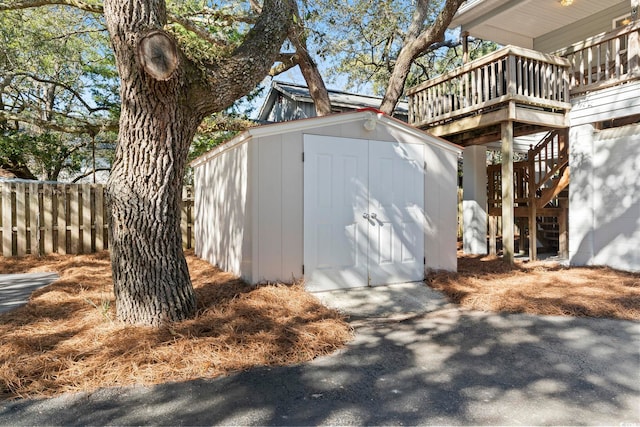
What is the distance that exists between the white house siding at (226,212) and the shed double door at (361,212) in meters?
0.80

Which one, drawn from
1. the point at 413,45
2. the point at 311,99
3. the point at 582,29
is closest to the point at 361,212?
the point at 413,45

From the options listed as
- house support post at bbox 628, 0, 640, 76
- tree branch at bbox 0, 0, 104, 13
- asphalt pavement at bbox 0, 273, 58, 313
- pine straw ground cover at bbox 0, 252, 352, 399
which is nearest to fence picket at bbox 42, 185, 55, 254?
asphalt pavement at bbox 0, 273, 58, 313

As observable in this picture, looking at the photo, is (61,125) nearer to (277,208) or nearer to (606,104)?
(277,208)

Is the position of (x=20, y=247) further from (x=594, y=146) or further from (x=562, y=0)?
(x=562, y=0)

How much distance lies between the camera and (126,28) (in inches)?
128

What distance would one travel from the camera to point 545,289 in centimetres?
523

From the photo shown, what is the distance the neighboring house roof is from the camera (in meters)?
13.3

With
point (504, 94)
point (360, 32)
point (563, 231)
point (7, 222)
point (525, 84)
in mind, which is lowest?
point (563, 231)

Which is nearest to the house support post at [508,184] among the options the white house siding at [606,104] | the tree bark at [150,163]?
the white house siding at [606,104]

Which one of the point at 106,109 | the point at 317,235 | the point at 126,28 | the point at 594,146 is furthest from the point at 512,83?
the point at 106,109

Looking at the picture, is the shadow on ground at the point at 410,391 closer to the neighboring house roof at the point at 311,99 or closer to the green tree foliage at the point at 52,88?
the green tree foliage at the point at 52,88

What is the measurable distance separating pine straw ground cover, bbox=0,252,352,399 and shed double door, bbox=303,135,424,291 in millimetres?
728

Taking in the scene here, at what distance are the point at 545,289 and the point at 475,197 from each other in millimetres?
3858

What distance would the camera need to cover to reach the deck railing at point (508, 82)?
6.62 meters
